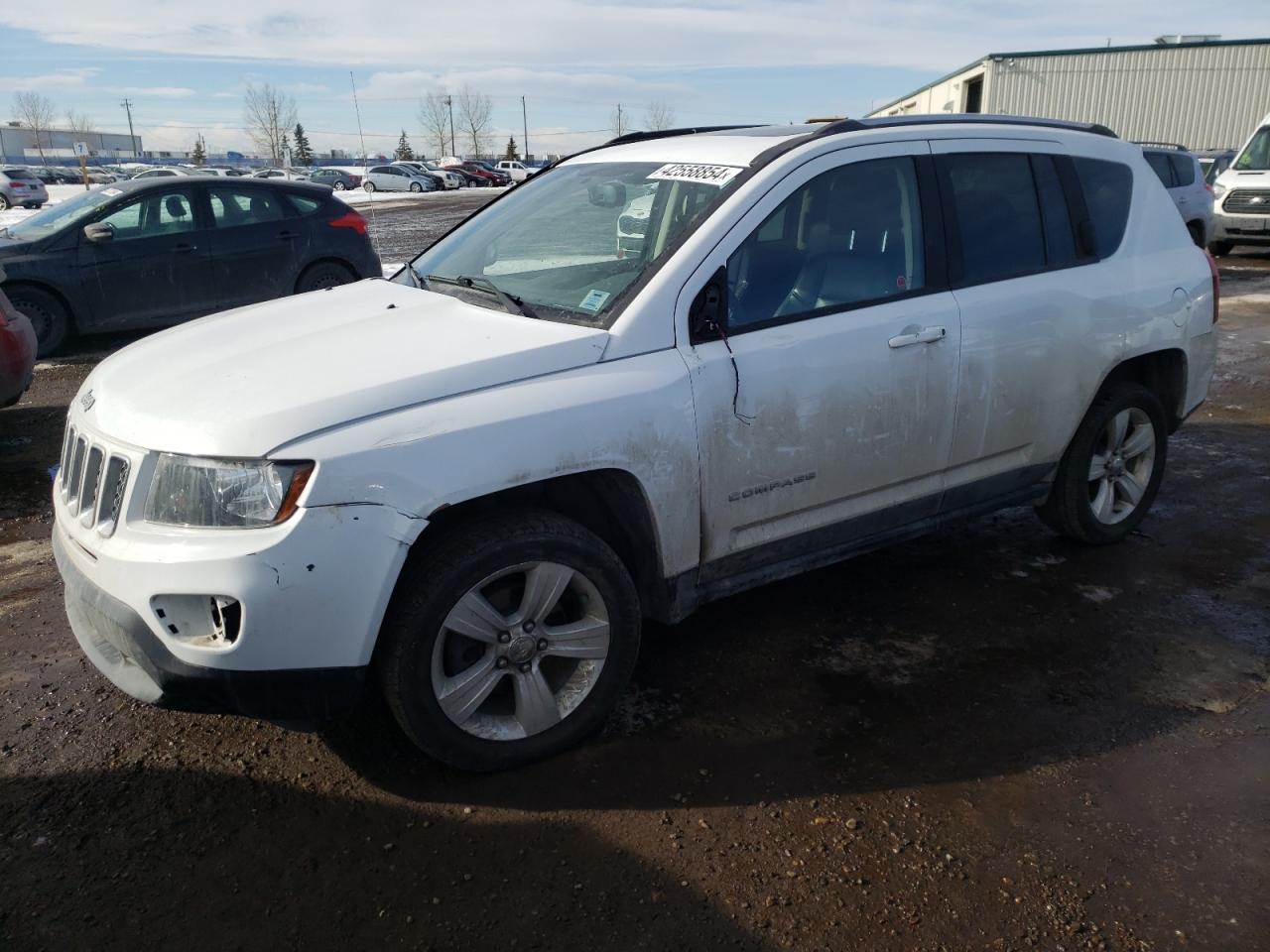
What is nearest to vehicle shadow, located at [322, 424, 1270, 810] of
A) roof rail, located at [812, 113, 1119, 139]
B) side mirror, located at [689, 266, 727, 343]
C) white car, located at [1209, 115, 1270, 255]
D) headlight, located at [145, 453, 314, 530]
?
headlight, located at [145, 453, 314, 530]

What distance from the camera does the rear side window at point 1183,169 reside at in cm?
1436

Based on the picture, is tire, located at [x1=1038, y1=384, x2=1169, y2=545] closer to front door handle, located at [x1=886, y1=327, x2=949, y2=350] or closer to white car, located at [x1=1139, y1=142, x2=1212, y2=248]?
front door handle, located at [x1=886, y1=327, x2=949, y2=350]

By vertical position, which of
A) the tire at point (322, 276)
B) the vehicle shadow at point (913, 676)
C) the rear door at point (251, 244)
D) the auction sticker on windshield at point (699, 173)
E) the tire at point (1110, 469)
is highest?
the auction sticker on windshield at point (699, 173)

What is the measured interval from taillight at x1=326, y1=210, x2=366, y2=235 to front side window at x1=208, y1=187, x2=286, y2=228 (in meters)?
0.52

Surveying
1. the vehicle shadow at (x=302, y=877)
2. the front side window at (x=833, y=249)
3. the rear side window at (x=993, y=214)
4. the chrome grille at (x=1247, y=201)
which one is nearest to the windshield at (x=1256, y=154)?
the chrome grille at (x=1247, y=201)

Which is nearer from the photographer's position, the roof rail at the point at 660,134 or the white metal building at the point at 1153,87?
the roof rail at the point at 660,134

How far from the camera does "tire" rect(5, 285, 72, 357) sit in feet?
29.0

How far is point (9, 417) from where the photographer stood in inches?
286

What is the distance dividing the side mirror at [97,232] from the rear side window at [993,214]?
314 inches

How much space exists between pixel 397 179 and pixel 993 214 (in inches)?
1910

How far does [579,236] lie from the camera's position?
372cm

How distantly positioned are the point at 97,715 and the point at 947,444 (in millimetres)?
3146

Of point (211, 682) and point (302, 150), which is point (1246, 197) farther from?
point (302, 150)

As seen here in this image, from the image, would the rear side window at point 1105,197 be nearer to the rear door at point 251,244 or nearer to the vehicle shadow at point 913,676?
the vehicle shadow at point 913,676
